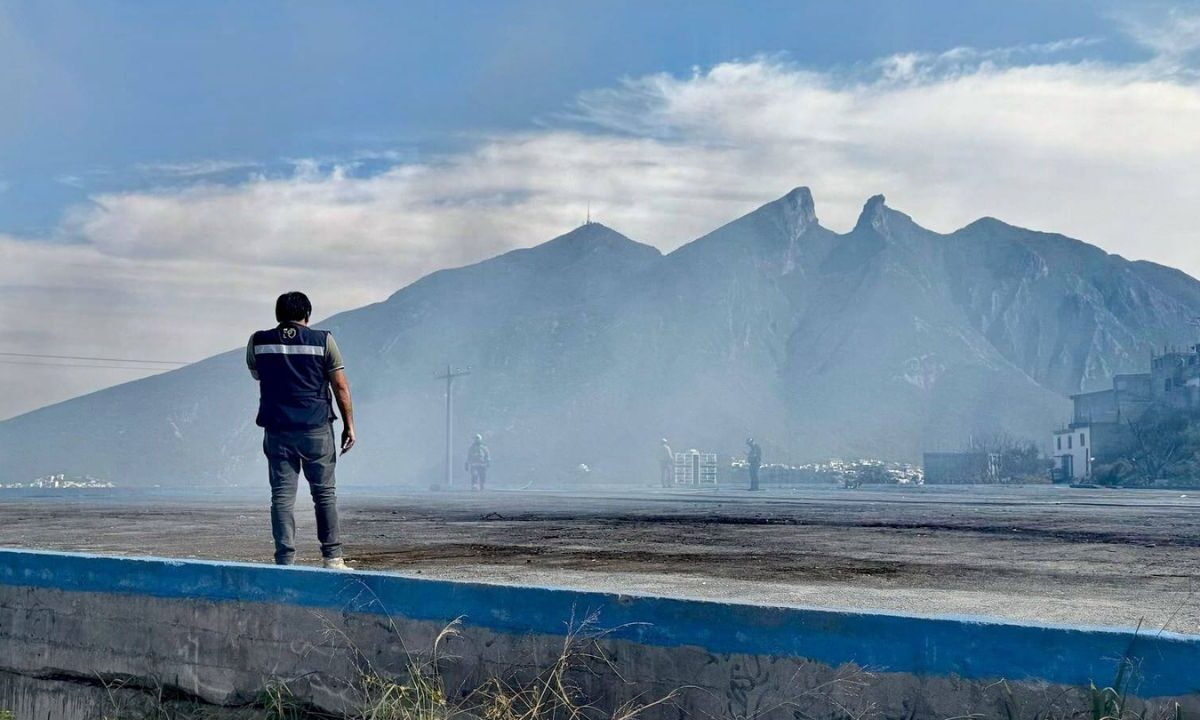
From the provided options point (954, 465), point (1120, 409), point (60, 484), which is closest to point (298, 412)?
point (1120, 409)

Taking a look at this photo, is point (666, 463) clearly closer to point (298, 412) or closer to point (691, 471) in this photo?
point (298, 412)

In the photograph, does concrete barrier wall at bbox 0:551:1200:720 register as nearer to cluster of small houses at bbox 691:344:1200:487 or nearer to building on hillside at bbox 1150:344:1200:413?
cluster of small houses at bbox 691:344:1200:487

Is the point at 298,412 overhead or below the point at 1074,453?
below

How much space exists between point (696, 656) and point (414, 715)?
44.4 inches

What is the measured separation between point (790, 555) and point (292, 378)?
3.97 metres

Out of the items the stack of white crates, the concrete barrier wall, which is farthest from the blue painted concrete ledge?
the stack of white crates

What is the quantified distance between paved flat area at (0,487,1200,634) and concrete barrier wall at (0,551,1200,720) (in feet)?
0.96

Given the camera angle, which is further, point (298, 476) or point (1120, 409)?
point (1120, 409)

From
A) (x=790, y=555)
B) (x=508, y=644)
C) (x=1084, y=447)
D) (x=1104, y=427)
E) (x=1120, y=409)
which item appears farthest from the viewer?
(x=1120, y=409)

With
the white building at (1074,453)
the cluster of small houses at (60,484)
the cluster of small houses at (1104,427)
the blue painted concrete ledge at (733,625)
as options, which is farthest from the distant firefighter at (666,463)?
the cluster of small houses at (60,484)

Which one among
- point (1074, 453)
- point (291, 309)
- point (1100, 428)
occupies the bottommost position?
point (291, 309)

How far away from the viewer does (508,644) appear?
434 centimetres

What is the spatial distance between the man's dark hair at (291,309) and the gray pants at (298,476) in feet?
2.12

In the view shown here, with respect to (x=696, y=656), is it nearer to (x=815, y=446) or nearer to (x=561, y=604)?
(x=561, y=604)
